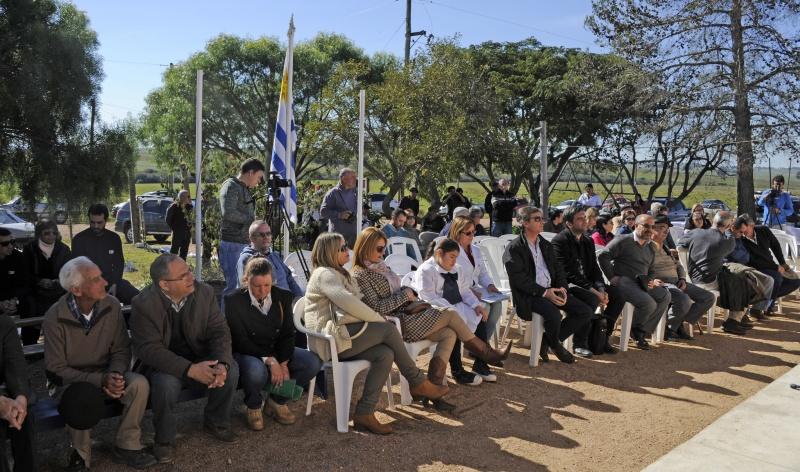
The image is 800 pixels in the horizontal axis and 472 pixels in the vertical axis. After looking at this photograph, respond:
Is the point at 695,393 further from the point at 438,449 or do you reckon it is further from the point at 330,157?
the point at 330,157

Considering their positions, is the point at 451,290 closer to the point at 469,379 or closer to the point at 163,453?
the point at 469,379

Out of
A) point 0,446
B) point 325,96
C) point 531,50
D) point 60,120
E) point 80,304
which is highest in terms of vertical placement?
point 531,50

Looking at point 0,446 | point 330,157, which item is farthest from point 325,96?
point 0,446

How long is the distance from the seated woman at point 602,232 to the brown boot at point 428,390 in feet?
15.3

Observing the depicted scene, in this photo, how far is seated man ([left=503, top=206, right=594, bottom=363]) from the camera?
6.13m

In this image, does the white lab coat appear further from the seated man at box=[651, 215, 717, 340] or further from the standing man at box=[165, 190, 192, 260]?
Result: the standing man at box=[165, 190, 192, 260]

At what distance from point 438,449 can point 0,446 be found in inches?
90.6

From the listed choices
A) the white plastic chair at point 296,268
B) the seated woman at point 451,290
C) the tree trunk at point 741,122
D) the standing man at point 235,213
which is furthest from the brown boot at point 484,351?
the tree trunk at point 741,122

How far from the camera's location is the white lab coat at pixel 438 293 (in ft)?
18.4

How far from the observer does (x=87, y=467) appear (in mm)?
3773

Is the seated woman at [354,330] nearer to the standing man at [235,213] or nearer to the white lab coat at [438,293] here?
the white lab coat at [438,293]

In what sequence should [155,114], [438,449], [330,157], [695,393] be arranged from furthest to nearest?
[155,114], [330,157], [695,393], [438,449]

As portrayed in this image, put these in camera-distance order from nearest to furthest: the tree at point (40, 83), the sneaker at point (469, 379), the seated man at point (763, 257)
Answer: the sneaker at point (469, 379)
the tree at point (40, 83)
the seated man at point (763, 257)

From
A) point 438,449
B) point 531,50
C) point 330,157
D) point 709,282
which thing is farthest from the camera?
point 531,50
